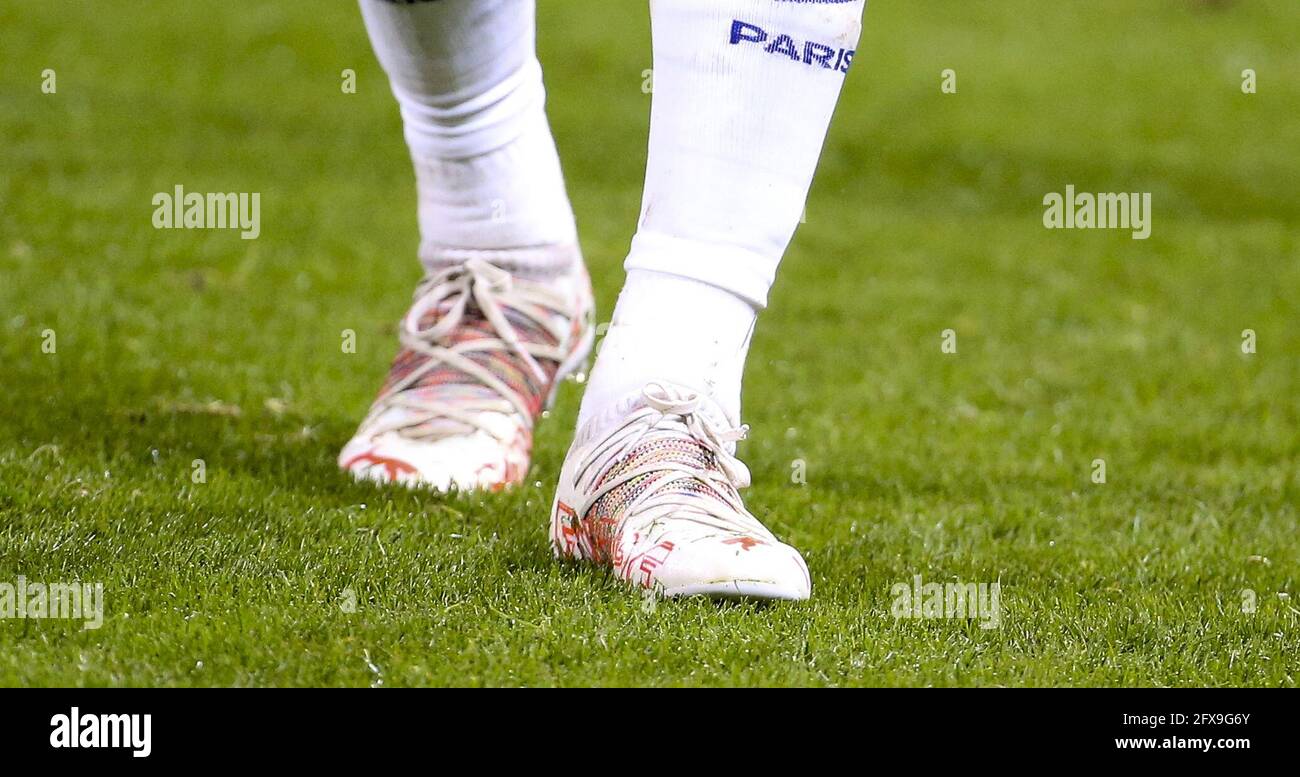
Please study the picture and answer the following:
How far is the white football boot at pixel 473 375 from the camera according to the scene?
2320 millimetres

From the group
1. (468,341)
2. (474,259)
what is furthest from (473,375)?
(474,259)

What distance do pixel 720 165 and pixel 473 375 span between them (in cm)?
77

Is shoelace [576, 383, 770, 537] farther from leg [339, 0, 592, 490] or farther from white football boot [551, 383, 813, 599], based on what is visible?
leg [339, 0, 592, 490]

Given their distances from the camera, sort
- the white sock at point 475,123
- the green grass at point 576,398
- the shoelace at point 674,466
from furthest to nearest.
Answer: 1. the white sock at point 475,123
2. the shoelace at point 674,466
3. the green grass at point 576,398

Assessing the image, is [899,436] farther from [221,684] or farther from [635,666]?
[221,684]

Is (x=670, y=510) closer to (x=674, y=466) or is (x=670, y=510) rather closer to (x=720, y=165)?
(x=674, y=466)

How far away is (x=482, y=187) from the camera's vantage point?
97.1 inches

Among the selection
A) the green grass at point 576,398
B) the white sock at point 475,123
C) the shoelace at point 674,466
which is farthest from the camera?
the white sock at point 475,123

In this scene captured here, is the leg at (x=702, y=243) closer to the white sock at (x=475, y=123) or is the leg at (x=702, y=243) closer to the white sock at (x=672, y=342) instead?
the white sock at (x=672, y=342)

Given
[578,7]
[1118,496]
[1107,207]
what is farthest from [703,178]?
[578,7]

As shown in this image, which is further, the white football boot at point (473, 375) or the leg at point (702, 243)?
the white football boot at point (473, 375)

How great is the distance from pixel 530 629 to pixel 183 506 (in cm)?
70

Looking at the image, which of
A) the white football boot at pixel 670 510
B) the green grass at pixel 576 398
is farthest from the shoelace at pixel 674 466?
the green grass at pixel 576 398

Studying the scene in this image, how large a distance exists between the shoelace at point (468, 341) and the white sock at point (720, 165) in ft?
1.92
